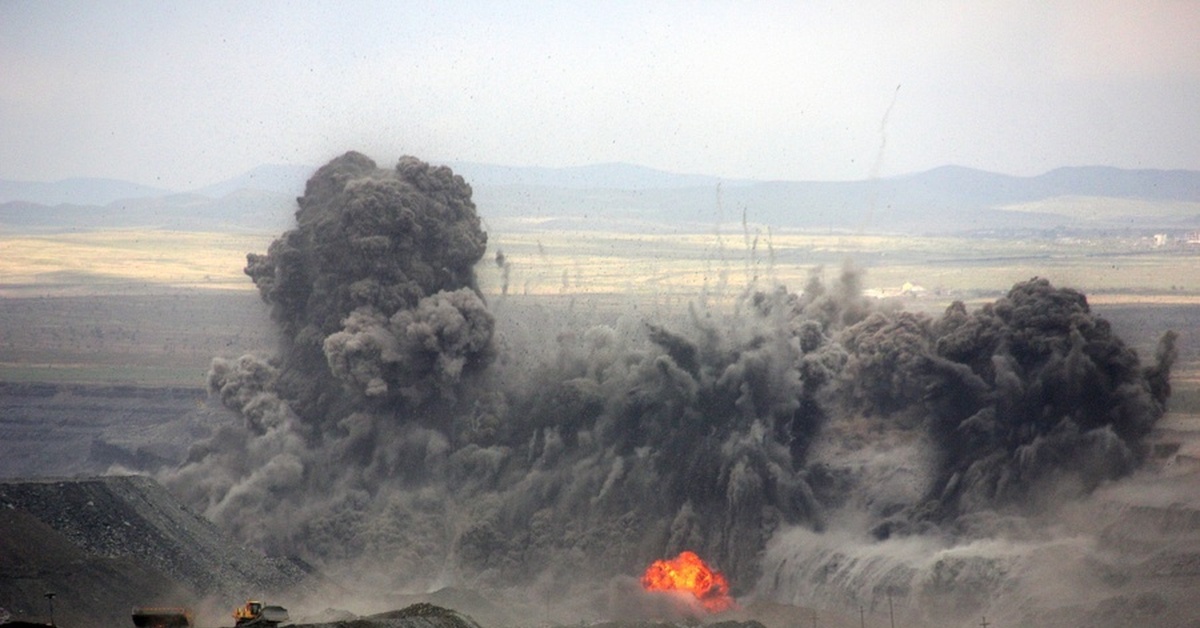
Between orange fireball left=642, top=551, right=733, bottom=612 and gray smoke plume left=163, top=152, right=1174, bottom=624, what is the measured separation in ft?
4.37

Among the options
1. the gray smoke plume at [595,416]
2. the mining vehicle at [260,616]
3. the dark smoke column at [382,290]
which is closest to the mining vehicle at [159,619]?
the mining vehicle at [260,616]

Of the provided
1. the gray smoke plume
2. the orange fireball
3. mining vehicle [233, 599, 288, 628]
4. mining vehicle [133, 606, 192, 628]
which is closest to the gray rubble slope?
the gray smoke plume

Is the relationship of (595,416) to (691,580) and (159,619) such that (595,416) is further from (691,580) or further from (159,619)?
(159,619)

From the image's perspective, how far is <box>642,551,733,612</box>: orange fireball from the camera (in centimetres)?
15238

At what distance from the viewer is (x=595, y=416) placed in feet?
557

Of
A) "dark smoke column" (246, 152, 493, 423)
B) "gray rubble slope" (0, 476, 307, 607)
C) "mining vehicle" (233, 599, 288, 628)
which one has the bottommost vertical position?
"gray rubble slope" (0, 476, 307, 607)

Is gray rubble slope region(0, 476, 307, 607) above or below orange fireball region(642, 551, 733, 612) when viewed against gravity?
above

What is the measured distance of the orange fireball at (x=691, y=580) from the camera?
152 meters

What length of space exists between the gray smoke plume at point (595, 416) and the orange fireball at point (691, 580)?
133 centimetres

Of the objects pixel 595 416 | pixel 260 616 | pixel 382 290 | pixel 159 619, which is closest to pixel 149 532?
pixel 382 290

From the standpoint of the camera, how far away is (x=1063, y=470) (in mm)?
151500

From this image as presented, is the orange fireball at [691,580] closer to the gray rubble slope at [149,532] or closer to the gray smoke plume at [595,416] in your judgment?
the gray smoke plume at [595,416]

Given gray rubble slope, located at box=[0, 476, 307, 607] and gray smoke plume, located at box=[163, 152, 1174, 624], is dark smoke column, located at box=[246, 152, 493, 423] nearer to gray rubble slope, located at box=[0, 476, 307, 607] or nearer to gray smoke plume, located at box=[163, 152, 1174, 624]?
gray smoke plume, located at box=[163, 152, 1174, 624]

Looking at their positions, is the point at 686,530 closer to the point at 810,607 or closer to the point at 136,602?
the point at 810,607
